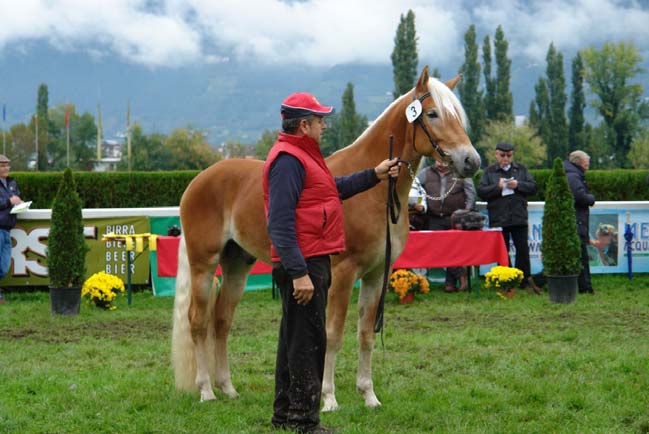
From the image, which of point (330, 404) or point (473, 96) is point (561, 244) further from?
point (473, 96)

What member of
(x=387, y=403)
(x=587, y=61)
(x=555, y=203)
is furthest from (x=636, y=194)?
(x=587, y=61)

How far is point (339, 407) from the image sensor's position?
5438mm

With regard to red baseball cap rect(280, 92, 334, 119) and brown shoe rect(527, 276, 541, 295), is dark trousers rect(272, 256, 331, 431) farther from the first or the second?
brown shoe rect(527, 276, 541, 295)

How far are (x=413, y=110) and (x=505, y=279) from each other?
654cm

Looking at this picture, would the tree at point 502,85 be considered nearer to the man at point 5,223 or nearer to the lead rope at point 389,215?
the man at point 5,223

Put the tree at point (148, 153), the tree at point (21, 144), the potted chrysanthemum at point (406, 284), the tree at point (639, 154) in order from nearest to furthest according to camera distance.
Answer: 1. the potted chrysanthemum at point (406, 284)
2. the tree at point (639, 154)
3. the tree at point (148, 153)
4. the tree at point (21, 144)

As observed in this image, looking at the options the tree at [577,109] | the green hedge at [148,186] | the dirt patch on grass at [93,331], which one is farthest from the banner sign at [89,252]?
the tree at [577,109]

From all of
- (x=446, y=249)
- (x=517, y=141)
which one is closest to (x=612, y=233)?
(x=446, y=249)

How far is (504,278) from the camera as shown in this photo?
11.2m

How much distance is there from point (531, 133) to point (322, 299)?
310 ft

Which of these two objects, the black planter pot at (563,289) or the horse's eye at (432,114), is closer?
the horse's eye at (432,114)

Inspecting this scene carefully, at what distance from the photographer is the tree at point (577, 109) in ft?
276

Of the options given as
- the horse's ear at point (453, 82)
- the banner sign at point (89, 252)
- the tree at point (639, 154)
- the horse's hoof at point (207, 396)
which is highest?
the tree at point (639, 154)

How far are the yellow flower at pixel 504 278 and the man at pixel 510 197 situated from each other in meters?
0.54
